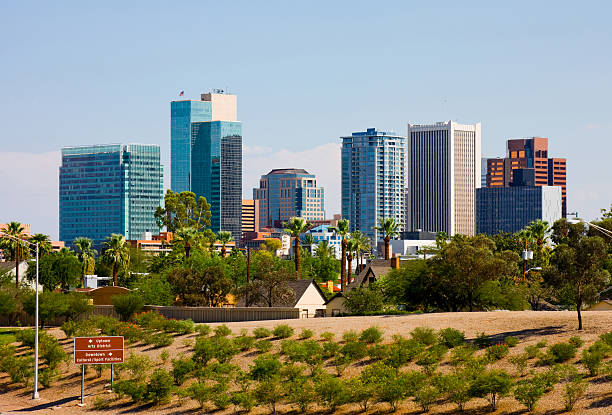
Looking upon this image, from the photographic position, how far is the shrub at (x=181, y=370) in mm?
49031

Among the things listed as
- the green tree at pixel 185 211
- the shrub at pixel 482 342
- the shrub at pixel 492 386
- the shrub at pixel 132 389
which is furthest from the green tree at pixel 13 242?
the shrub at pixel 492 386

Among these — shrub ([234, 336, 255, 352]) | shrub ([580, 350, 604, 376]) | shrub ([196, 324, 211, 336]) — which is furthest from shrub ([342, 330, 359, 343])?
shrub ([580, 350, 604, 376])

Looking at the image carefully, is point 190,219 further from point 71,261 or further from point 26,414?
point 26,414

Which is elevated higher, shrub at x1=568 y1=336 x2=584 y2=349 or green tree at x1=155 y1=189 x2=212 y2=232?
green tree at x1=155 y1=189 x2=212 y2=232

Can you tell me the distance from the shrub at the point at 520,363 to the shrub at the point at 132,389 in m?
17.5

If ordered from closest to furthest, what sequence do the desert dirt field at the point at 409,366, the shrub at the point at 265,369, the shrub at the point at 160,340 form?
the desert dirt field at the point at 409,366
the shrub at the point at 265,369
the shrub at the point at 160,340

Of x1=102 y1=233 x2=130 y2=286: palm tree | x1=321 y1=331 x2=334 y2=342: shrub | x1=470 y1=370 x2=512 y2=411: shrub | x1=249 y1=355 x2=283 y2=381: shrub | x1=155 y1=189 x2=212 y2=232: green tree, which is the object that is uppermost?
x1=155 y1=189 x2=212 y2=232: green tree

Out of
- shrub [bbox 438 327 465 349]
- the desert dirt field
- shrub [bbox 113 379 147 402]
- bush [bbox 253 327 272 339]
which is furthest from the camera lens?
bush [bbox 253 327 272 339]

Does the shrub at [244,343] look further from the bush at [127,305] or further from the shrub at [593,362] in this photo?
the shrub at [593,362]

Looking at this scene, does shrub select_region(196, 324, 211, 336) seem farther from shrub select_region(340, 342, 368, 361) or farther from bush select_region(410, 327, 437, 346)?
bush select_region(410, 327, 437, 346)

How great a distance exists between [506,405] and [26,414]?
2206 centimetres

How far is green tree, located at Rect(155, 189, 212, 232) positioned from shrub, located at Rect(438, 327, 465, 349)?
110 m

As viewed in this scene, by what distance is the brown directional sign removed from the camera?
162 ft

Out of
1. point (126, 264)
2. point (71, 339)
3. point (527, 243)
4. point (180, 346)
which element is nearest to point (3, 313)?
point (71, 339)
